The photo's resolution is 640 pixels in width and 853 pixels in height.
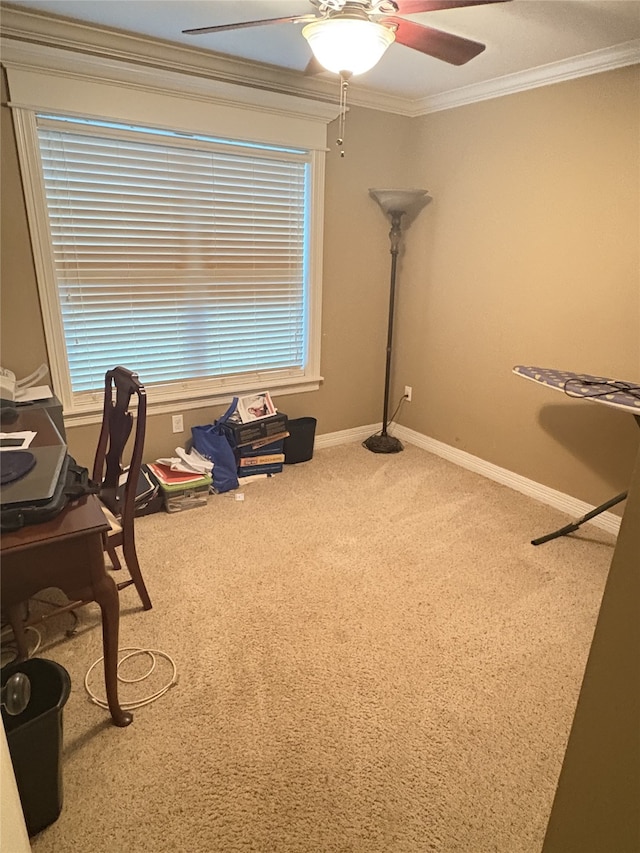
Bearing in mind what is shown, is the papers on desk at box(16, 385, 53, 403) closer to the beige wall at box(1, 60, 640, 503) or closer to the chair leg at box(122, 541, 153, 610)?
the beige wall at box(1, 60, 640, 503)

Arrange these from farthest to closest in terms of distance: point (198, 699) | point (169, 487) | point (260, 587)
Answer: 1. point (169, 487)
2. point (260, 587)
3. point (198, 699)

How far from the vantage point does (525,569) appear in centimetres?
260

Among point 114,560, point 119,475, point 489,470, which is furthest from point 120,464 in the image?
point 489,470

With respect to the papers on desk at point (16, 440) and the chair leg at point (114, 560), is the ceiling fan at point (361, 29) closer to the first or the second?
the papers on desk at point (16, 440)

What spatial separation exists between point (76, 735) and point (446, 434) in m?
2.92

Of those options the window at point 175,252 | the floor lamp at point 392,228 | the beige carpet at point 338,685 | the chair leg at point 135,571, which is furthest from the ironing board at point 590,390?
the chair leg at point 135,571

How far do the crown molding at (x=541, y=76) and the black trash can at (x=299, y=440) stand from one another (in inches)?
88.5

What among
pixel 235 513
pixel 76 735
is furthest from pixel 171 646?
pixel 235 513

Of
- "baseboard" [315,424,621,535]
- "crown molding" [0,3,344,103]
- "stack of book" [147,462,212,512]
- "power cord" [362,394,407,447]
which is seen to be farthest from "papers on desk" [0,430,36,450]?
"power cord" [362,394,407,447]

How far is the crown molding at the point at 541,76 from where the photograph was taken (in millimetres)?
2484

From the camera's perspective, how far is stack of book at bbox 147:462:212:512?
302 centimetres

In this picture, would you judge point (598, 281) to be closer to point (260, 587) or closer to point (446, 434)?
point (446, 434)

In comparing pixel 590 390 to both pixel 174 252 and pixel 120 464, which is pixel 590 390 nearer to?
pixel 120 464

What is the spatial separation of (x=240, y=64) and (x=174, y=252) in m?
1.08
